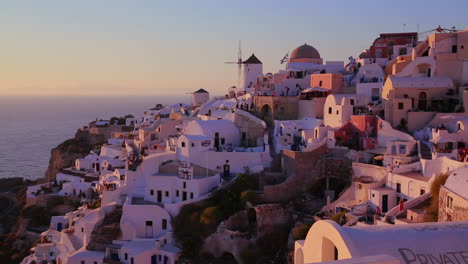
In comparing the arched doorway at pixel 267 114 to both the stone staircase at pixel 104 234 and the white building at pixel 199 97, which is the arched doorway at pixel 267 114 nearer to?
the stone staircase at pixel 104 234

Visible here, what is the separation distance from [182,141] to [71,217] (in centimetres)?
773

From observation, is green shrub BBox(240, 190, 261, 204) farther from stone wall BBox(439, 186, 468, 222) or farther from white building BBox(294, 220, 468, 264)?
white building BBox(294, 220, 468, 264)

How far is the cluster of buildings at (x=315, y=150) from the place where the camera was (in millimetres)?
18734

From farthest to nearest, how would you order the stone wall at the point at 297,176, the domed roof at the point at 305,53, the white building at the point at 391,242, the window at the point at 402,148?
the domed roof at the point at 305,53 → the stone wall at the point at 297,176 → the window at the point at 402,148 → the white building at the point at 391,242

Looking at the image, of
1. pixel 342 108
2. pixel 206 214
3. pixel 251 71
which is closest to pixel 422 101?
pixel 342 108

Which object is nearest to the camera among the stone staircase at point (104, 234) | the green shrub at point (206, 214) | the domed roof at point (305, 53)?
the green shrub at point (206, 214)

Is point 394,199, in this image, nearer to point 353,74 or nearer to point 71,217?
point 353,74

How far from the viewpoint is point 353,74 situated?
103 feet

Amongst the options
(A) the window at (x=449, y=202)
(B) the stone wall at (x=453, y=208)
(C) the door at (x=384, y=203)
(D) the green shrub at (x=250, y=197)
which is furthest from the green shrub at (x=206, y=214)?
(A) the window at (x=449, y=202)

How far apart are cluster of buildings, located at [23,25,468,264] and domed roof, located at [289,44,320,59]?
5.11 m

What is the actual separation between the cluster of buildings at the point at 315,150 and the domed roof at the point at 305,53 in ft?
16.8

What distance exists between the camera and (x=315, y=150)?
22844 millimetres

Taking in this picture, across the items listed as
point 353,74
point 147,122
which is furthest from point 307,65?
point 147,122

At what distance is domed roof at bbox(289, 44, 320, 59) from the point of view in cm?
3872
